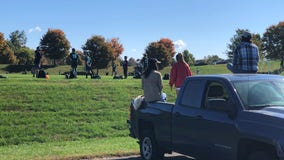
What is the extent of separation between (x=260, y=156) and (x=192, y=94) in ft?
6.81

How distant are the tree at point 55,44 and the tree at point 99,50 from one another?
6116mm

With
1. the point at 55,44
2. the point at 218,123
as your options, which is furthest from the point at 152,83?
the point at 55,44

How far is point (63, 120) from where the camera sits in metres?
15.9

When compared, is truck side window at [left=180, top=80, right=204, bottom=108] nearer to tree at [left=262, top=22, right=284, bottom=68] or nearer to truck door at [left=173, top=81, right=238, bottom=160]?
truck door at [left=173, top=81, right=238, bottom=160]

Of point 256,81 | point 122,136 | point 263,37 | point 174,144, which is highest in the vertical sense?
point 263,37

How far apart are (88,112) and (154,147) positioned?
8400 millimetres

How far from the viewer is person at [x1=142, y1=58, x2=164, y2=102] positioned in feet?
31.9

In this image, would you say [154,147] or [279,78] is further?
[154,147]

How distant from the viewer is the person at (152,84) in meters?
9.71

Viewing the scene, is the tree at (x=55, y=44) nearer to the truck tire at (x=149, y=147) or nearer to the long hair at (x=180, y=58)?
the long hair at (x=180, y=58)

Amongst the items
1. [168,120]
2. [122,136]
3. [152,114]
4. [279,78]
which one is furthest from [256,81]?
[122,136]

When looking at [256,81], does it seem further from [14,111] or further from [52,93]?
[52,93]

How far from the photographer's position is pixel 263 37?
7650cm

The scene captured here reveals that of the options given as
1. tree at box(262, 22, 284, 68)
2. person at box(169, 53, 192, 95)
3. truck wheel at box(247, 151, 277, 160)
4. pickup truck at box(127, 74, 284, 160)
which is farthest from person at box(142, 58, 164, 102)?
tree at box(262, 22, 284, 68)
